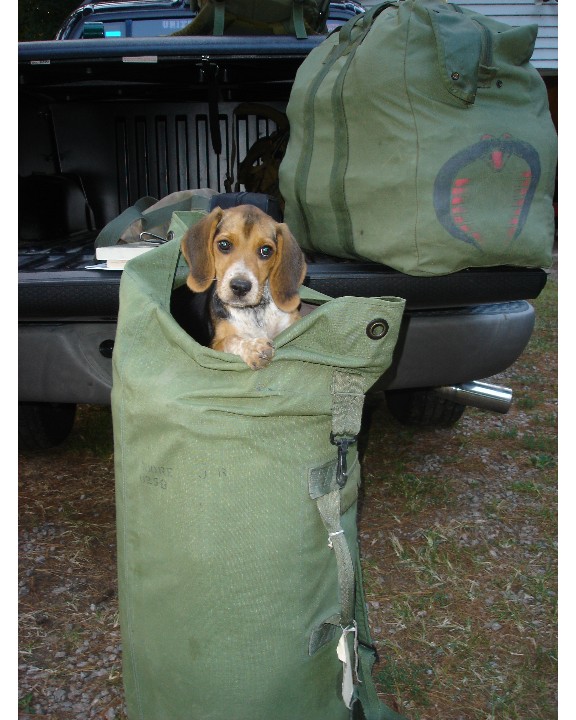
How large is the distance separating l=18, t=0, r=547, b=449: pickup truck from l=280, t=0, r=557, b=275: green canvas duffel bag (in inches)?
9.3

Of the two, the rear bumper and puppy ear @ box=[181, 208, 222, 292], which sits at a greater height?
puppy ear @ box=[181, 208, 222, 292]

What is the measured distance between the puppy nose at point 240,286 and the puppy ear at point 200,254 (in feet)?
0.36

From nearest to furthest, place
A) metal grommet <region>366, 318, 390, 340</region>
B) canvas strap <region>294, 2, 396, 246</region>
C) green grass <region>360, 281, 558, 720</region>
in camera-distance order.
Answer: metal grommet <region>366, 318, 390, 340</region>
green grass <region>360, 281, 558, 720</region>
canvas strap <region>294, 2, 396, 246</region>

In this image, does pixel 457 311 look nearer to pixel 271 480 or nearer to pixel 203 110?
pixel 271 480

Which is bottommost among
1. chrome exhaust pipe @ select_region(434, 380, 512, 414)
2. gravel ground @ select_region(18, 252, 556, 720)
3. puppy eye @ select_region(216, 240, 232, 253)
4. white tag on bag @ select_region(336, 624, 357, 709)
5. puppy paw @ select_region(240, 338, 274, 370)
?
gravel ground @ select_region(18, 252, 556, 720)

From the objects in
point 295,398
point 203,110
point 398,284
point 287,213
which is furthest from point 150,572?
point 203,110

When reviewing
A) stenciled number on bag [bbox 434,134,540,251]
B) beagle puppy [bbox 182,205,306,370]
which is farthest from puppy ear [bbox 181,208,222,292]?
stenciled number on bag [bbox 434,134,540,251]

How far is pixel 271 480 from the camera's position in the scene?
5.69 ft

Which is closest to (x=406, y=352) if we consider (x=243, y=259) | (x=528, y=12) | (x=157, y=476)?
(x=243, y=259)

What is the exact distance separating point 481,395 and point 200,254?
1.52 meters

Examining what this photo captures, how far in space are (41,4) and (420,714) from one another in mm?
14905

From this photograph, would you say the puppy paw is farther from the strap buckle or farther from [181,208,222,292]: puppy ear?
[181,208,222,292]: puppy ear

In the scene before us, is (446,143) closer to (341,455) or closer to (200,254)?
(200,254)

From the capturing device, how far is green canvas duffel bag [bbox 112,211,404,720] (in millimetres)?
1707
